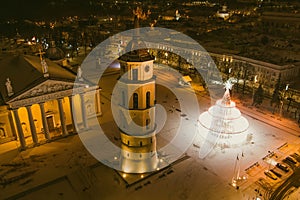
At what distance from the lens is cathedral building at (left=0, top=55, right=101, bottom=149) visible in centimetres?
3241

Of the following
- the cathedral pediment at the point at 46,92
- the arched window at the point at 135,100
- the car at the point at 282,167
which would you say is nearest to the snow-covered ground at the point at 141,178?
the car at the point at 282,167

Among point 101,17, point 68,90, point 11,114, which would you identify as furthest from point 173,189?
point 101,17

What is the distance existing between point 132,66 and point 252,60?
135 ft

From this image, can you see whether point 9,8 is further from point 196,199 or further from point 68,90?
point 196,199

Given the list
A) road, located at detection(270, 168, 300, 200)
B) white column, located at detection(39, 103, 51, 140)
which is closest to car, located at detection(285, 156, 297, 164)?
road, located at detection(270, 168, 300, 200)

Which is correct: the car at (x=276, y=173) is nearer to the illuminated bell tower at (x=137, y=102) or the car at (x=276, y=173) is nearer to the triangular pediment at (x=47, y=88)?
the illuminated bell tower at (x=137, y=102)

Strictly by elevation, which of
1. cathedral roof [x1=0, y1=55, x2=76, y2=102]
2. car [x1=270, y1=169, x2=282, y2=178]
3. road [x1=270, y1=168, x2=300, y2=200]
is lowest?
road [x1=270, y1=168, x2=300, y2=200]

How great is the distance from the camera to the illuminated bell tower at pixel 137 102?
23.9m

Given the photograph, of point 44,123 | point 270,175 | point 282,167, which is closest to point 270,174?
point 270,175

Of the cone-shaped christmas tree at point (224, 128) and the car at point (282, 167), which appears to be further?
the cone-shaped christmas tree at point (224, 128)

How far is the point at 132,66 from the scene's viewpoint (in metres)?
23.9

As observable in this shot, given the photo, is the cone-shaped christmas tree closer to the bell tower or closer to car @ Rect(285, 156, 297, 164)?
car @ Rect(285, 156, 297, 164)

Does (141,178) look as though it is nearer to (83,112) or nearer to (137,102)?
(137,102)

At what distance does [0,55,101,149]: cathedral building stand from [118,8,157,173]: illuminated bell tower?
1275 centimetres
